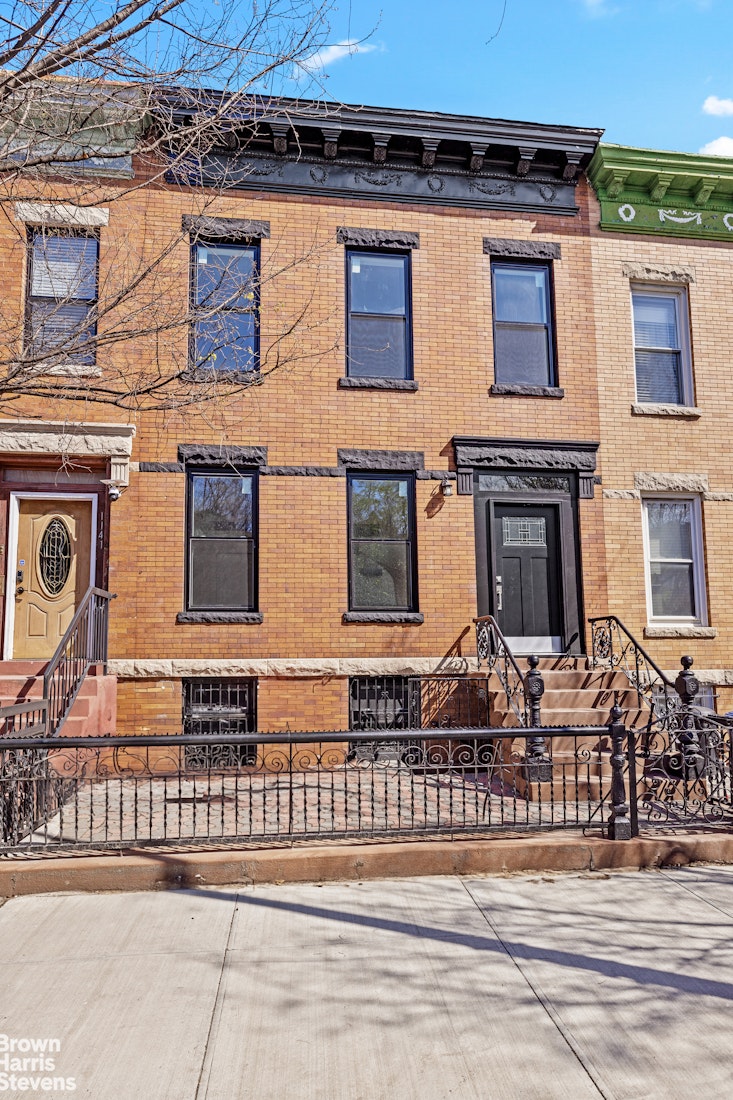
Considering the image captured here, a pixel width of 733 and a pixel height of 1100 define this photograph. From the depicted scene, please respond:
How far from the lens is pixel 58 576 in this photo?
10.4 metres

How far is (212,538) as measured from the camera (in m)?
10.8

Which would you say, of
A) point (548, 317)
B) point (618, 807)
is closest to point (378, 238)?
point (548, 317)

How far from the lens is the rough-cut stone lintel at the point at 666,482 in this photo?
11.8 metres

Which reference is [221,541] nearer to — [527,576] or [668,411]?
[527,576]

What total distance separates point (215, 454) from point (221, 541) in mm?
1224

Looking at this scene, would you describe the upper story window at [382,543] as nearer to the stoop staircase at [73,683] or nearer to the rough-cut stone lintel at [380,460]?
the rough-cut stone lintel at [380,460]

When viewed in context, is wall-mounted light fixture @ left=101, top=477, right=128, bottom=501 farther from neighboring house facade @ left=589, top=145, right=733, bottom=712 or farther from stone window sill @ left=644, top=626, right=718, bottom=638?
stone window sill @ left=644, top=626, right=718, bottom=638

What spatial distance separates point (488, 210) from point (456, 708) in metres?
7.70

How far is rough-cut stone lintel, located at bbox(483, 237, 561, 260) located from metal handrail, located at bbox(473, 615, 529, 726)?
5.69m

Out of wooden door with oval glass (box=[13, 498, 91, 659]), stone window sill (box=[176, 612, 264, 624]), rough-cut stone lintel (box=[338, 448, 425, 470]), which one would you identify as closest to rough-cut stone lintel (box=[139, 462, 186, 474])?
wooden door with oval glass (box=[13, 498, 91, 659])

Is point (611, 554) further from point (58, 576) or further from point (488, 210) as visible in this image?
point (58, 576)

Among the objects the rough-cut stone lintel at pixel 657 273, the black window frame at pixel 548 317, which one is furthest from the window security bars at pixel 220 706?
the rough-cut stone lintel at pixel 657 273

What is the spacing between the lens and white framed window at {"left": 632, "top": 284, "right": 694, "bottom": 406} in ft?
40.1

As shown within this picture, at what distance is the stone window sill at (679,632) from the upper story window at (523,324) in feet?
13.4
